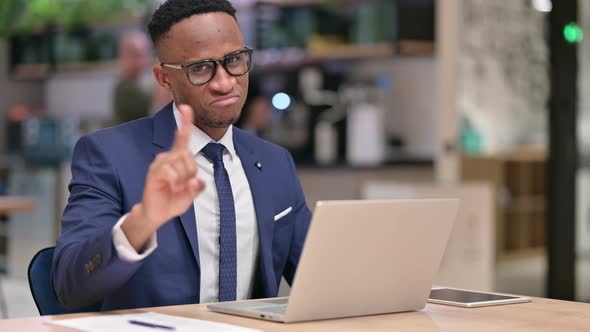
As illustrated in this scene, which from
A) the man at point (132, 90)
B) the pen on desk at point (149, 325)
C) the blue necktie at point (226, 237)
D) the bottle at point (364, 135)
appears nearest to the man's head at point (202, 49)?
the blue necktie at point (226, 237)

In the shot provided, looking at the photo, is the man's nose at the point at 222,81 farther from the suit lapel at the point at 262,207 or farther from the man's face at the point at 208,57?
the suit lapel at the point at 262,207

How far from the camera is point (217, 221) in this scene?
2.08 m

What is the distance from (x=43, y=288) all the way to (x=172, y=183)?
23.4 inches

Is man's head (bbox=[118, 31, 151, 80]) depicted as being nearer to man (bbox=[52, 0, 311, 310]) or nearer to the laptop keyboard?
man (bbox=[52, 0, 311, 310])

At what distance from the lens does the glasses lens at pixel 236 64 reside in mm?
2021

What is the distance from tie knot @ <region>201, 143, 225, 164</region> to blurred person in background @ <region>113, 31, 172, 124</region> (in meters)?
4.34

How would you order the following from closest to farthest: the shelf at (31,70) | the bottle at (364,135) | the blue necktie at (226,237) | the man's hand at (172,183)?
the man's hand at (172,183), the blue necktie at (226,237), the bottle at (364,135), the shelf at (31,70)

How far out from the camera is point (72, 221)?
6.15 feet

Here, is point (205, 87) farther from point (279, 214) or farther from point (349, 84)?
point (349, 84)

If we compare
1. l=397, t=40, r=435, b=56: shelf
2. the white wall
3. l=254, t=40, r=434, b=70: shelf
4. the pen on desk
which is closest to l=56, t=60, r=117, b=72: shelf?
l=254, t=40, r=434, b=70: shelf

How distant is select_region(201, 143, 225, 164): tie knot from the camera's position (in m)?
2.12

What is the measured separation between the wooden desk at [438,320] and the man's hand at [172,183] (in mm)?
218

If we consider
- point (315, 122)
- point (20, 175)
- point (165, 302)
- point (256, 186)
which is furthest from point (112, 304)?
point (20, 175)

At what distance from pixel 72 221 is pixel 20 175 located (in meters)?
5.71
